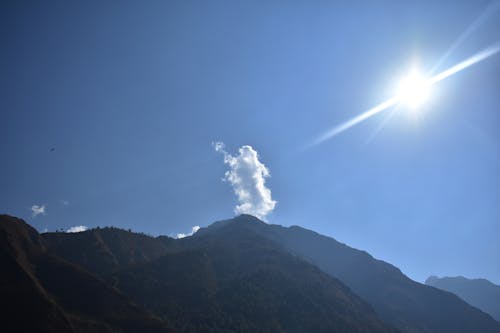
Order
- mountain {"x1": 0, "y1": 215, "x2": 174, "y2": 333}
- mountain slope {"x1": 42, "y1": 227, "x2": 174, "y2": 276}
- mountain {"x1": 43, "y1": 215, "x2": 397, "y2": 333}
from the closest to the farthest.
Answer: mountain {"x1": 0, "y1": 215, "x2": 174, "y2": 333} → mountain {"x1": 43, "y1": 215, "x2": 397, "y2": 333} → mountain slope {"x1": 42, "y1": 227, "x2": 174, "y2": 276}

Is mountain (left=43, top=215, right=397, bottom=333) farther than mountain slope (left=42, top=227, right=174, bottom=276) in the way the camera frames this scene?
No

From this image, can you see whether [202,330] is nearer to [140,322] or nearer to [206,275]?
[140,322]

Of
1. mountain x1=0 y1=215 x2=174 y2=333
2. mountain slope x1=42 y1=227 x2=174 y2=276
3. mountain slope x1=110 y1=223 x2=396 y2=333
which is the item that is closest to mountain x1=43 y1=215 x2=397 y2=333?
mountain slope x1=110 y1=223 x2=396 y2=333

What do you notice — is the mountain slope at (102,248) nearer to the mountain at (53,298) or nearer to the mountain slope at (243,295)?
the mountain slope at (243,295)

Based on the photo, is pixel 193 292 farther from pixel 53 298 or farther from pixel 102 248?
pixel 53 298

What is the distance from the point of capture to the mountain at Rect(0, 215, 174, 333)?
183 ft

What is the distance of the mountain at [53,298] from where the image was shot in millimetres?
55784

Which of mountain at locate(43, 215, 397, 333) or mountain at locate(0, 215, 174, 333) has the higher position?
mountain at locate(43, 215, 397, 333)

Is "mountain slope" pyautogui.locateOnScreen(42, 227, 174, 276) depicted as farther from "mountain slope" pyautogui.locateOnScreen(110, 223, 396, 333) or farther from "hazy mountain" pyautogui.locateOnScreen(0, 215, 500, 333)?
"mountain slope" pyautogui.locateOnScreen(110, 223, 396, 333)

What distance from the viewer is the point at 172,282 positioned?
114m

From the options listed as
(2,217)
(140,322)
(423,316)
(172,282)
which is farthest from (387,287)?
(2,217)

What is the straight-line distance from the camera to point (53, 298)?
6938cm

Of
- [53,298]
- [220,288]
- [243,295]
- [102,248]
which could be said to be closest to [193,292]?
[220,288]

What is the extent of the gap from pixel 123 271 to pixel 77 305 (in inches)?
1610
